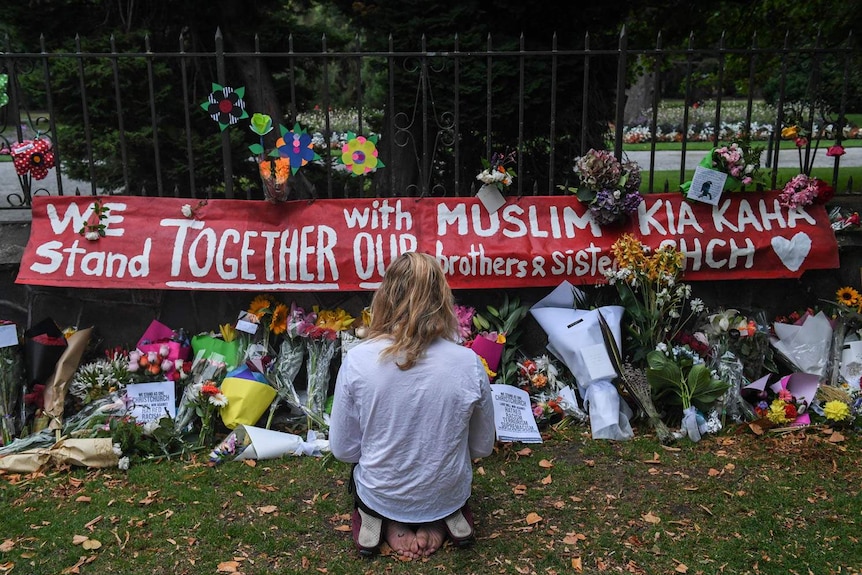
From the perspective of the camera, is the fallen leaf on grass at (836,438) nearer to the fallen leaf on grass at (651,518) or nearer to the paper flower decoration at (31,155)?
the fallen leaf on grass at (651,518)

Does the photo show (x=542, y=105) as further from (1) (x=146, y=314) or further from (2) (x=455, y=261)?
(1) (x=146, y=314)

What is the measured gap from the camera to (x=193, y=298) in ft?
16.4

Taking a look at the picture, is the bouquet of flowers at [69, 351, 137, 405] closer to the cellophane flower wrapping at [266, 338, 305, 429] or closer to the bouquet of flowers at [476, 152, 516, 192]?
the cellophane flower wrapping at [266, 338, 305, 429]

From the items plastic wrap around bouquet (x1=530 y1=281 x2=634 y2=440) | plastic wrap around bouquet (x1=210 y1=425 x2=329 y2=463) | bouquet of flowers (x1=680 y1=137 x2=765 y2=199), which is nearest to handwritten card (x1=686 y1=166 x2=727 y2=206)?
bouquet of flowers (x1=680 y1=137 x2=765 y2=199)

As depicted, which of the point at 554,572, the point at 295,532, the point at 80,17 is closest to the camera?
the point at 554,572

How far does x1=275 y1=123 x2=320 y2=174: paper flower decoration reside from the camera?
15.9 feet

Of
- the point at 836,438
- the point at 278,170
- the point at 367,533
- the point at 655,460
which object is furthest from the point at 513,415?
the point at 278,170

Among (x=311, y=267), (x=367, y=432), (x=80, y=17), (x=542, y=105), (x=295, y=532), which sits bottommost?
(x=295, y=532)

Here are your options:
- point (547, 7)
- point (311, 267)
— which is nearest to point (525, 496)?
point (311, 267)

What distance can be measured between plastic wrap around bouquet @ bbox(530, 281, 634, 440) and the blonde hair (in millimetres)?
1622

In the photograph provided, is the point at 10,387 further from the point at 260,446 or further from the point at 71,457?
the point at 260,446

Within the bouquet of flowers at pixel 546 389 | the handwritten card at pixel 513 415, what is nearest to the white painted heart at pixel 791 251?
the bouquet of flowers at pixel 546 389

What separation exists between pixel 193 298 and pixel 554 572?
Result: 116 inches

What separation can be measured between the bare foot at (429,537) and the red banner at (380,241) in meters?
1.86
